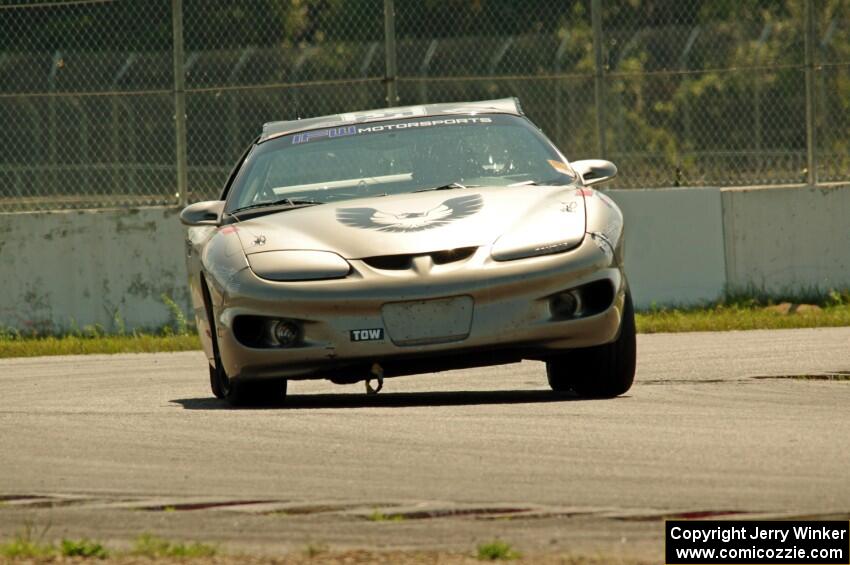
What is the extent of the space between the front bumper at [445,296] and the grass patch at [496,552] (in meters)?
3.00

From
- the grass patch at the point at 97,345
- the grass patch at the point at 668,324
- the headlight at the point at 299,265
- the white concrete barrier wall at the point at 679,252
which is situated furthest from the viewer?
the white concrete barrier wall at the point at 679,252

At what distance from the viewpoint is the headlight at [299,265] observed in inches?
313

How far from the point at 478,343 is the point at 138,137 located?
29.0ft

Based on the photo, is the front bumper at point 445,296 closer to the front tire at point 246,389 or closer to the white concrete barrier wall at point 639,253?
the front tire at point 246,389

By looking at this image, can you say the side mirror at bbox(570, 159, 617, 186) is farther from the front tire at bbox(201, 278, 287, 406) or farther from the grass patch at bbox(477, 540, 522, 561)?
the grass patch at bbox(477, 540, 522, 561)

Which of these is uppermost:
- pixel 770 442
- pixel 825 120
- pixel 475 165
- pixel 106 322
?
pixel 475 165

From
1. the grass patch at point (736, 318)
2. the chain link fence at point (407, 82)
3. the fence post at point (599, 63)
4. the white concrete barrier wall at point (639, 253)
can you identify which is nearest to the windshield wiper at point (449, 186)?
the grass patch at point (736, 318)

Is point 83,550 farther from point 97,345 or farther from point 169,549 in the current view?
point 97,345

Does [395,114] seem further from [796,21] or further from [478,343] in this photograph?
[796,21]

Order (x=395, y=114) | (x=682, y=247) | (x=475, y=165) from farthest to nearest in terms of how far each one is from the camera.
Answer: (x=682, y=247)
(x=395, y=114)
(x=475, y=165)

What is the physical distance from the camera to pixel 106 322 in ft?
51.5

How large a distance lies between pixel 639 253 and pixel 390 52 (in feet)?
9.38

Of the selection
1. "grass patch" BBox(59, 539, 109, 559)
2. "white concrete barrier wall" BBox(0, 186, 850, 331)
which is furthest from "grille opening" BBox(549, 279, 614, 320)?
"white concrete barrier wall" BBox(0, 186, 850, 331)

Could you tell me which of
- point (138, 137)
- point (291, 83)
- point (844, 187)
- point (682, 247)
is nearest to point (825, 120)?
point (844, 187)
